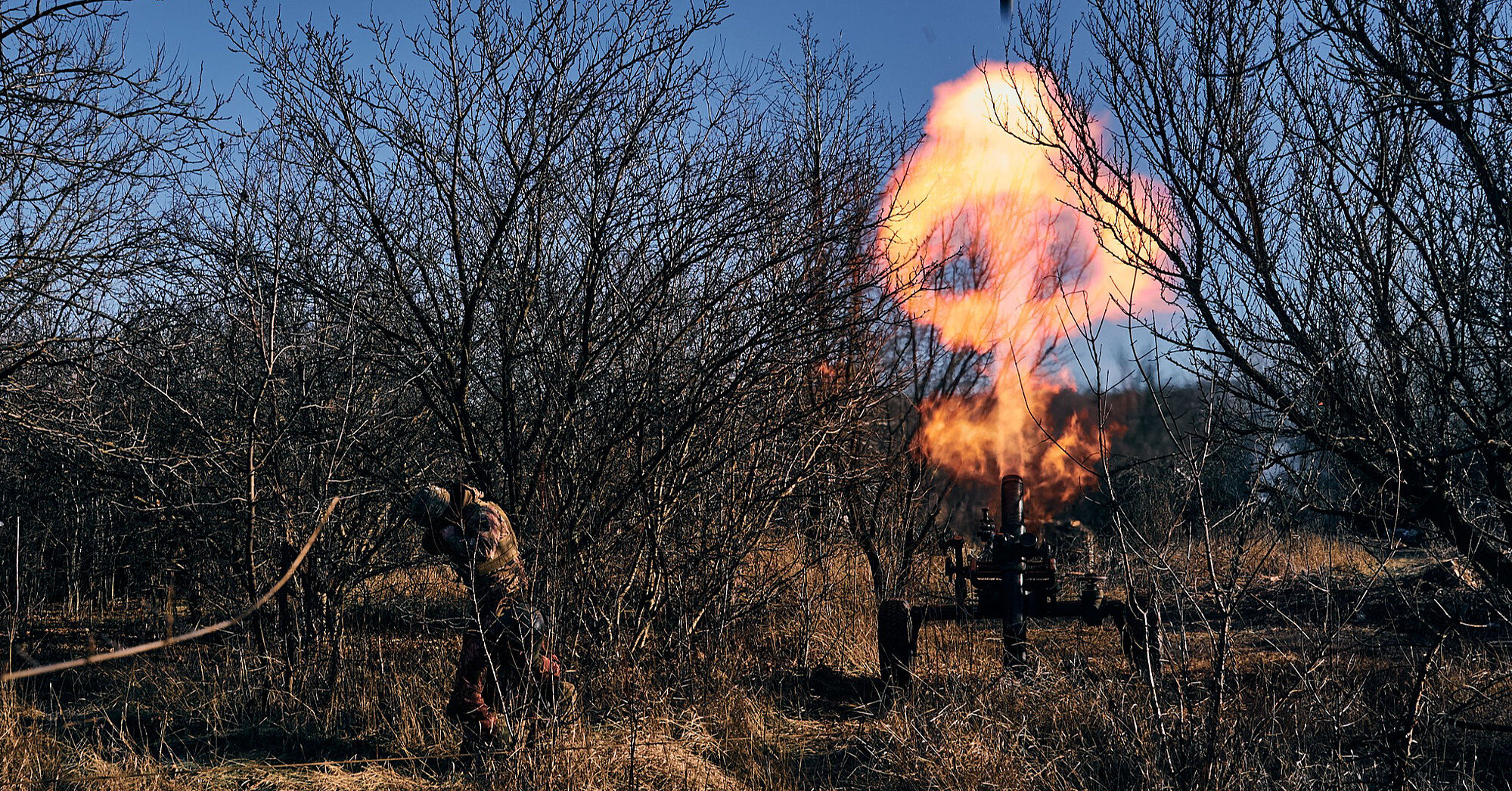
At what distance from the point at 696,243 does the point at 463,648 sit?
2746 millimetres

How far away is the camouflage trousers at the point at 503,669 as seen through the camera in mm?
5258

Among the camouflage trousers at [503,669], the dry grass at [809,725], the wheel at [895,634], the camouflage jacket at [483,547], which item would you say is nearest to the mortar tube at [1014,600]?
the dry grass at [809,725]

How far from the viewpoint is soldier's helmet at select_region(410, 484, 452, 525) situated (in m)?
5.21

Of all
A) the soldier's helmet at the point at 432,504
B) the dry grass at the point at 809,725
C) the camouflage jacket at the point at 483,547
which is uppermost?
the soldier's helmet at the point at 432,504

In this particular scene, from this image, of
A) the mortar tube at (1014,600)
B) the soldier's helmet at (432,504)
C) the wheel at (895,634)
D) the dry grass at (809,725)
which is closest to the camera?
the dry grass at (809,725)

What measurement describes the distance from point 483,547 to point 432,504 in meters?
0.34

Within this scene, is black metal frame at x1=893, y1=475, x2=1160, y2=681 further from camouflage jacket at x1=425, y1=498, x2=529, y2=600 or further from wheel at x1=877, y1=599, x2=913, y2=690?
camouflage jacket at x1=425, y1=498, x2=529, y2=600

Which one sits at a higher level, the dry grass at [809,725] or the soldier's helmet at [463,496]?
the soldier's helmet at [463,496]

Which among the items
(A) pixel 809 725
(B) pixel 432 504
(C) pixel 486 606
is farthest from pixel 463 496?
(A) pixel 809 725

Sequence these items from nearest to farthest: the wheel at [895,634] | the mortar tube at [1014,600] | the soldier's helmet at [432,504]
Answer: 1. the soldier's helmet at [432,504]
2. the wheel at [895,634]
3. the mortar tube at [1014,600]

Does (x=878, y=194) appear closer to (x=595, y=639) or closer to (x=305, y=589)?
(x=595, y=639)

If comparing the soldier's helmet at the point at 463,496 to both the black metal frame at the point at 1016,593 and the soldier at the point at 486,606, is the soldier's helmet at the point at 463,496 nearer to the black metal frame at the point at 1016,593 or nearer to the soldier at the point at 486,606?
the soldier at the point at 486,606

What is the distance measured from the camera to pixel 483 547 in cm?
527

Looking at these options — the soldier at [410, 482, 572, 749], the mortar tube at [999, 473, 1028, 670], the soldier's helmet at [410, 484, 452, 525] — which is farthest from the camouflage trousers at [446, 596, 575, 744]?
the mortar tube at [999, 473, 1028, 670]
